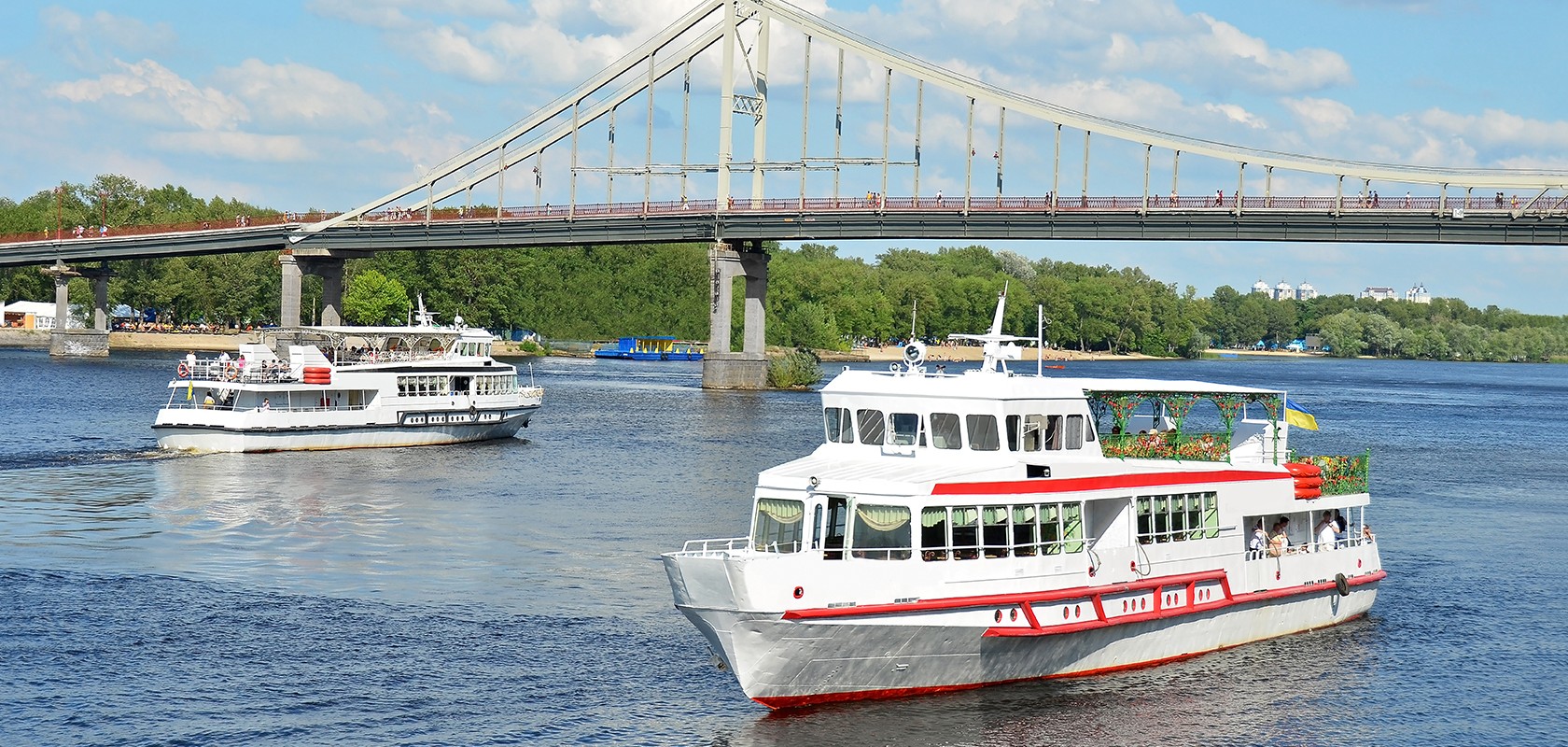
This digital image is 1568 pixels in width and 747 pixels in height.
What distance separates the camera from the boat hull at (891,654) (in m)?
28.1

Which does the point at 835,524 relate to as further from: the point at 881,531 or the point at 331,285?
the point at 331,285

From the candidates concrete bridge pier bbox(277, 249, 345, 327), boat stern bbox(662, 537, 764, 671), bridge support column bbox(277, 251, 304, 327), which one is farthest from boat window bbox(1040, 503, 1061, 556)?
bridge support column bbox(277, 251, 304, 327)

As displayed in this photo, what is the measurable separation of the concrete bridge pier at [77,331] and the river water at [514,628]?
100 m

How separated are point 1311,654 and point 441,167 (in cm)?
12711

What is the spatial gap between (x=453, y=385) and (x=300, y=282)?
7825 cm

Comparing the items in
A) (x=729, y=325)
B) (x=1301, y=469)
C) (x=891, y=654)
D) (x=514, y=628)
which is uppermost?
(x=729, y=325)

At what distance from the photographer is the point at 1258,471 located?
3597cm

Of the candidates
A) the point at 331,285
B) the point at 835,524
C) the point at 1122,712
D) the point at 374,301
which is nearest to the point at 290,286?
the point at 331,285

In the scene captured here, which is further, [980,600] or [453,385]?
[453,385]

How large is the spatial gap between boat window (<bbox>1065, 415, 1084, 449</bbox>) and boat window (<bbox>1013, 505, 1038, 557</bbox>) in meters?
2.72

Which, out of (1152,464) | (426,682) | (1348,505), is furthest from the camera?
(1348,505)

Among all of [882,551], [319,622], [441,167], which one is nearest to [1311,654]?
[882,551]

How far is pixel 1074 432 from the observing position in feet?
108

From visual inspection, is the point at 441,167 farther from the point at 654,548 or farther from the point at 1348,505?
the point at 1348,505
